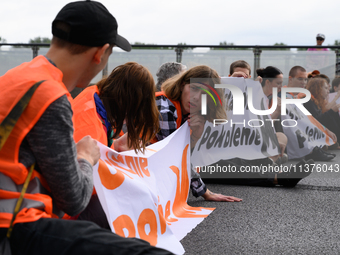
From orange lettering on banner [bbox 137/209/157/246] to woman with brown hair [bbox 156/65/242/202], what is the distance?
44.2 inches

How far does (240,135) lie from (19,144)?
3958 mm

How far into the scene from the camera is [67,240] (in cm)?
119

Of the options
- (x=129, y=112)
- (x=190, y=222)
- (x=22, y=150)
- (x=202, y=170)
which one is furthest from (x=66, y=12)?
(x=202, y=170)

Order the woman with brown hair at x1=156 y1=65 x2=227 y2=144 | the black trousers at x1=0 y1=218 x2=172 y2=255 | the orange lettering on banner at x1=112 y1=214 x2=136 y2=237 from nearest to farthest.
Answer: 1. the black trousers at x1=0 y1=218 x2=172 y2=255
2. the orange lettering on banner at x1=112 y1=214 x2=136 y2=237
3. the woman with brown hair at x1=156 y1=65 x2=227 y2=144

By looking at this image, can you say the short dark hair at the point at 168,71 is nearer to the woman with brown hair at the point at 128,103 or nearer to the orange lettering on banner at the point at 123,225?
the woman with brown hair at the point at 128,103

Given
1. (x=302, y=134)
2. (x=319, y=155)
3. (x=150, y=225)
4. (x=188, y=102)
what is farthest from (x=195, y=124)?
(x=319, y=155)

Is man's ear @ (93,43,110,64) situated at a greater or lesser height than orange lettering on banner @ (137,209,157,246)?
greater

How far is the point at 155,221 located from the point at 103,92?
855 mm

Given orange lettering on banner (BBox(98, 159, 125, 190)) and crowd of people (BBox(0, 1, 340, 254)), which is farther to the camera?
orange lettering on banner (BBox(98, 159, 125, 190))

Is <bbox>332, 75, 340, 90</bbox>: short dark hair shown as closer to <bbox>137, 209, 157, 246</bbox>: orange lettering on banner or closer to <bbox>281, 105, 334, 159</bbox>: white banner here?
<bbox>281, 105, 334, 159</bbox>: white banner

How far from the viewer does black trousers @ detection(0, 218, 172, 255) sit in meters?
1.15

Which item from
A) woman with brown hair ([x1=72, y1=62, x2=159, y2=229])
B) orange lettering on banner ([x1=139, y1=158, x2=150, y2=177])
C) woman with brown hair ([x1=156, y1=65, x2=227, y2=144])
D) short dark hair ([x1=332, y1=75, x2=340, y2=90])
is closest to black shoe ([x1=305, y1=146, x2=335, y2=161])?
short dark hair ([x1=332, y1=75, x2=340, y2=90])

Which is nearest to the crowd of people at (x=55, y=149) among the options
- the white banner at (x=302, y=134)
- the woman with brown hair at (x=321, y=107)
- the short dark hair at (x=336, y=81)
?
the white banner at (x=302, y=134)

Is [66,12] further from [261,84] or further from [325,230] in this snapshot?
[261,84]
